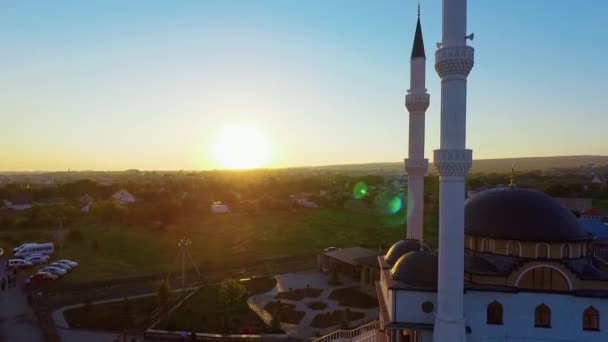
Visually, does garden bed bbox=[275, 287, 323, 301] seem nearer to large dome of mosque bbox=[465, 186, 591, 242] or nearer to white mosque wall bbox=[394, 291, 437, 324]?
white mosque wall bbox=[394, 291, 437, 324]

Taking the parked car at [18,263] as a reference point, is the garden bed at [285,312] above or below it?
below

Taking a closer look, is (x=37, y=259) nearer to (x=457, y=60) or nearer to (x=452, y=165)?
(x=452, y=165)

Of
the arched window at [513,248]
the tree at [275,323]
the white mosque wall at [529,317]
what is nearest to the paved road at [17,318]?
the tree at [275,323]

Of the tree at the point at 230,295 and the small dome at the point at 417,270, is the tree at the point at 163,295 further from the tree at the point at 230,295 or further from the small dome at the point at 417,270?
the small dome at the point at 417,270

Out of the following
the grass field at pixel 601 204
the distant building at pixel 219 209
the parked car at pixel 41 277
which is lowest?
the parked car at pixel 41 277

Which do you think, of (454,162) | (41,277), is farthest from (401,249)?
(41,277)

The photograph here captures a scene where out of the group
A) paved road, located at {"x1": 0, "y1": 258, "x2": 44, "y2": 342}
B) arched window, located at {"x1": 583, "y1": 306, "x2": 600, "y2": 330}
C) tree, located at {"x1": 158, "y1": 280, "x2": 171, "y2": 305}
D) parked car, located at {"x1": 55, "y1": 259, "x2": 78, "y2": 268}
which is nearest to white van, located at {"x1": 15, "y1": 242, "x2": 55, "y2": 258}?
parked car, located at {"x1": 55, "y1": 259, "x2": 78, "y2": 268}
